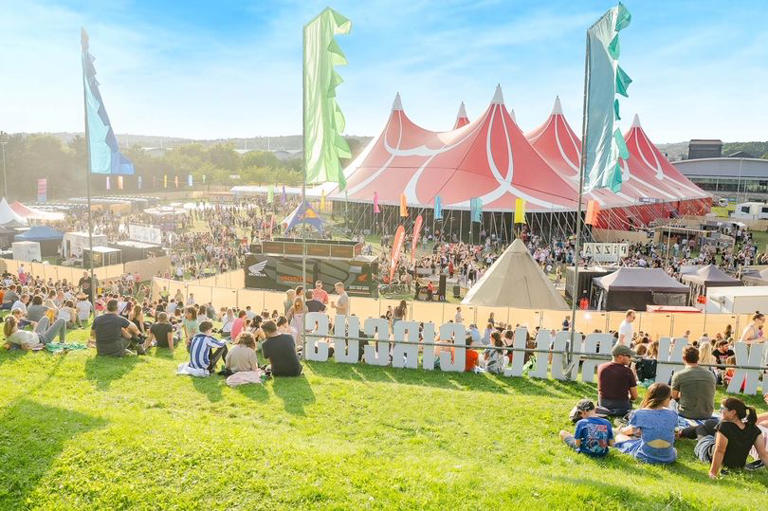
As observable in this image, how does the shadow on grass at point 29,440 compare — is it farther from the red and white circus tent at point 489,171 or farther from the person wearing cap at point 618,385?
the red and white circus tent at point 489,171

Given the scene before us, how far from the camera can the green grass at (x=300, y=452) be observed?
13.1 feet

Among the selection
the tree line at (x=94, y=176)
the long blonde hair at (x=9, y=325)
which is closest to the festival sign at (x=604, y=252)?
the long blonde hair at (x=9, y=325)

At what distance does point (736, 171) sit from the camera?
83.3m

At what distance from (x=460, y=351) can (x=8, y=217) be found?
103 ft

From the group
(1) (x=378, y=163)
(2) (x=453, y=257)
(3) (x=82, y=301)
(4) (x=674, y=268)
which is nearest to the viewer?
(3) (x=82, y=301)

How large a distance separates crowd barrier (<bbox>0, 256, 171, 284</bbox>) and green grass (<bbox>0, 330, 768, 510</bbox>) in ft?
42.1

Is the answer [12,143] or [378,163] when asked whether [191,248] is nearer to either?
[378,163]

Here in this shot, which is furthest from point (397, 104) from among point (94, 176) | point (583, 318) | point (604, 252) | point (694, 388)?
point (94, 176)

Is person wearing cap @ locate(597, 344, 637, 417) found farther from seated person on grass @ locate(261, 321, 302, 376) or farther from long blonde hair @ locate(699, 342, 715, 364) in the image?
seated person on grass @ locate(261, 321, 302, 376)

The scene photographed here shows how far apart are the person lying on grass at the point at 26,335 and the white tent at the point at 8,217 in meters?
27.1

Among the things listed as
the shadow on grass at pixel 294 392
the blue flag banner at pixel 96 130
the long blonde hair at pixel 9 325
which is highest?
the blue flag banner at pixel 96 130

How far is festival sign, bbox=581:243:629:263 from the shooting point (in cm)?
2327

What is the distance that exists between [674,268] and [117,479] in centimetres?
2297

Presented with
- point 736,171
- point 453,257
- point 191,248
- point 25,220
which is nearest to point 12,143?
point 25,220
